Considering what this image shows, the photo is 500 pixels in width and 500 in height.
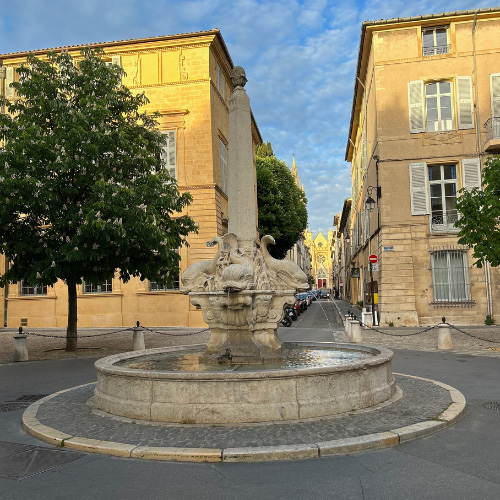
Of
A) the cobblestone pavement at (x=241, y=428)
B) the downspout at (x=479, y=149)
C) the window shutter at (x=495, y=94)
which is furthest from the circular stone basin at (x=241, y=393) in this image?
the window shutter at (x=495, y=94)

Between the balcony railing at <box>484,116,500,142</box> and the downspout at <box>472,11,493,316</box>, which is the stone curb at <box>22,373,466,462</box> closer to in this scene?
the downspout at <box>472,11,493,316</box>

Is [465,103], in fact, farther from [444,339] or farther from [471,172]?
[444,339]

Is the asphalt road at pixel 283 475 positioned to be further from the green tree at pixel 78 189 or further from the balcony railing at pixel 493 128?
the balcony railing at pixel 493 128

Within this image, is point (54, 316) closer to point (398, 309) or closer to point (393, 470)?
point (398, 309)

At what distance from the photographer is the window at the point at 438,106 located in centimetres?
2278

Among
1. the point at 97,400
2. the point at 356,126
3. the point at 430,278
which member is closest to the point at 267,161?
the point at 356,126

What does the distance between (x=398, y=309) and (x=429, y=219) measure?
170 inches

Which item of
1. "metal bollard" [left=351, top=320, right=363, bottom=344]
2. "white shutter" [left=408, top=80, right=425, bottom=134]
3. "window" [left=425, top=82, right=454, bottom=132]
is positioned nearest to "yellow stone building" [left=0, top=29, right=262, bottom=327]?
"white shutter" [left=408, top=80, right=425, bottom=134]

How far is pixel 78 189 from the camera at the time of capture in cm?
1405

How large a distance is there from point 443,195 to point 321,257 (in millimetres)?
137618

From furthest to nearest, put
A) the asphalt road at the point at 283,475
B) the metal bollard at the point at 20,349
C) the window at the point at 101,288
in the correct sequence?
the window at the point at 101,288, the metal bollard at the point at 20,349, the asphalt road at the point at 283,475

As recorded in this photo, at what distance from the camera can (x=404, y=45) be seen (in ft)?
76.4

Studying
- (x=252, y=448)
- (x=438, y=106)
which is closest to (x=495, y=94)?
(x=438, y=106)

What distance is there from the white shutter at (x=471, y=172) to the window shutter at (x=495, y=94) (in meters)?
2.48
